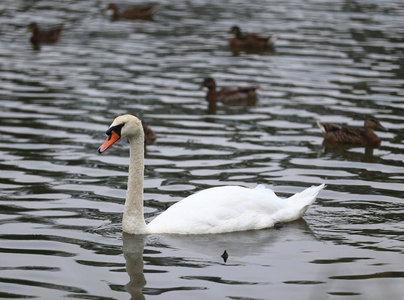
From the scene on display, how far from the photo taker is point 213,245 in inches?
373

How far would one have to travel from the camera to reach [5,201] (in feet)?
36.3

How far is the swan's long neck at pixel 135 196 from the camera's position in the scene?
978cm

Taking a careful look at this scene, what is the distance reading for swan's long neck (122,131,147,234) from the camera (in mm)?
9781

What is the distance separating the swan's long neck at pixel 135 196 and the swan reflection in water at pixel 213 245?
100 mm

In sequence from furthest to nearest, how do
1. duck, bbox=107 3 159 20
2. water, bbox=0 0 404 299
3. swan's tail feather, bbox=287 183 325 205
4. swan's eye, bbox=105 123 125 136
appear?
duck, bbox=107 3 159 20, swan's tail feather, bbox=287 183 325 205, swan's eye, bbox=105 123 125 136, water, bbox=0 0 404 299

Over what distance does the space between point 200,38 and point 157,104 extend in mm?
8770

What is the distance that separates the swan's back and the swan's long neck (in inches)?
6.0

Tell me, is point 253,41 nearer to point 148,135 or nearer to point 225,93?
point 225,93

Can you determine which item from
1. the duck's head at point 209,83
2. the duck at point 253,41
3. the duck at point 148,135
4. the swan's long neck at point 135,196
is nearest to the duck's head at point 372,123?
the duck at point 148,135

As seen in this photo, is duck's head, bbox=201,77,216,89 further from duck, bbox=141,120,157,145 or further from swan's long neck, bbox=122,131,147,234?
swan's long neck, bbox=122,131,147,234

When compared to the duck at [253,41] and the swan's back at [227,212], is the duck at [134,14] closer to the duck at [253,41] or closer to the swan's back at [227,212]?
the duck at [253,41]

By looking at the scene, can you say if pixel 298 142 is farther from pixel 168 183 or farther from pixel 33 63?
pixel 33 63

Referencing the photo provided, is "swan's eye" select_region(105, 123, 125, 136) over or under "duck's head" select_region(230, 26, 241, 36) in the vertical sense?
over

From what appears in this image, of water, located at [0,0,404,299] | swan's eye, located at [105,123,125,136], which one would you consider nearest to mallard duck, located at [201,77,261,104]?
water, located at [0,0,404,299]
